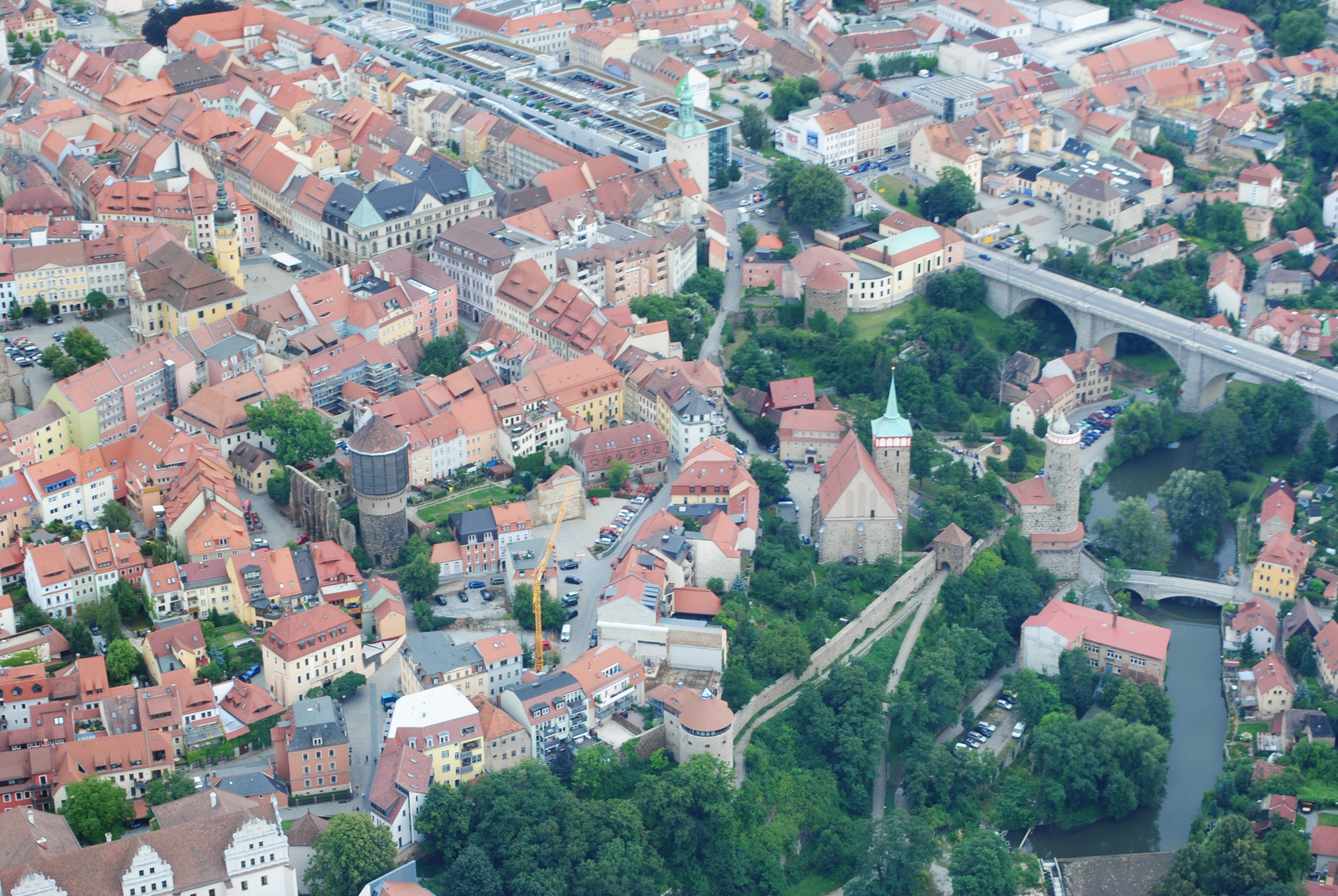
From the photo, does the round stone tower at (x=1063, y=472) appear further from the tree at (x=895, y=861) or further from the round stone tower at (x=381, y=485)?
the round stone tower at (x=381, y=485)

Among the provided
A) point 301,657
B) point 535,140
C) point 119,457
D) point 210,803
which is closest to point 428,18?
point 535,140

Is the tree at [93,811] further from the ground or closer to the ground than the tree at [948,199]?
further from the ground

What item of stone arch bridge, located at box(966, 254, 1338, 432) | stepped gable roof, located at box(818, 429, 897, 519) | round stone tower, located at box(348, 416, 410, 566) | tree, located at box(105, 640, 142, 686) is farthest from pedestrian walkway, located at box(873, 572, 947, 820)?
tree, located at box(105, 640, 142, 686)

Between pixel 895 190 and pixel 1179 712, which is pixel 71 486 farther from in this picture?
pixel 895 190

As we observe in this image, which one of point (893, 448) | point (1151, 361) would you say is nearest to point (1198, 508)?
point (1151, 361)

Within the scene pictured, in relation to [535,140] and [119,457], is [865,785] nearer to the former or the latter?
[119,457]

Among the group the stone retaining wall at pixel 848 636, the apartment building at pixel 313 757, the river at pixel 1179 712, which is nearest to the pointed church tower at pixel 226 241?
the apartment building at pixel 313 757

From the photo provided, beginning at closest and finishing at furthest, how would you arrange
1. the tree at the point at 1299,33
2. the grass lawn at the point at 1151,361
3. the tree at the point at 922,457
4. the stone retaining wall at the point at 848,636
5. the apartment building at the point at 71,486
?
1. the stone retaining wall at the point at 848,636
2. the apartment building at the point at 71,486
3. the tree at the point at 922,457
4. the grass lawn at the point at 1151,361
5. the tree at the point at 1299,33
